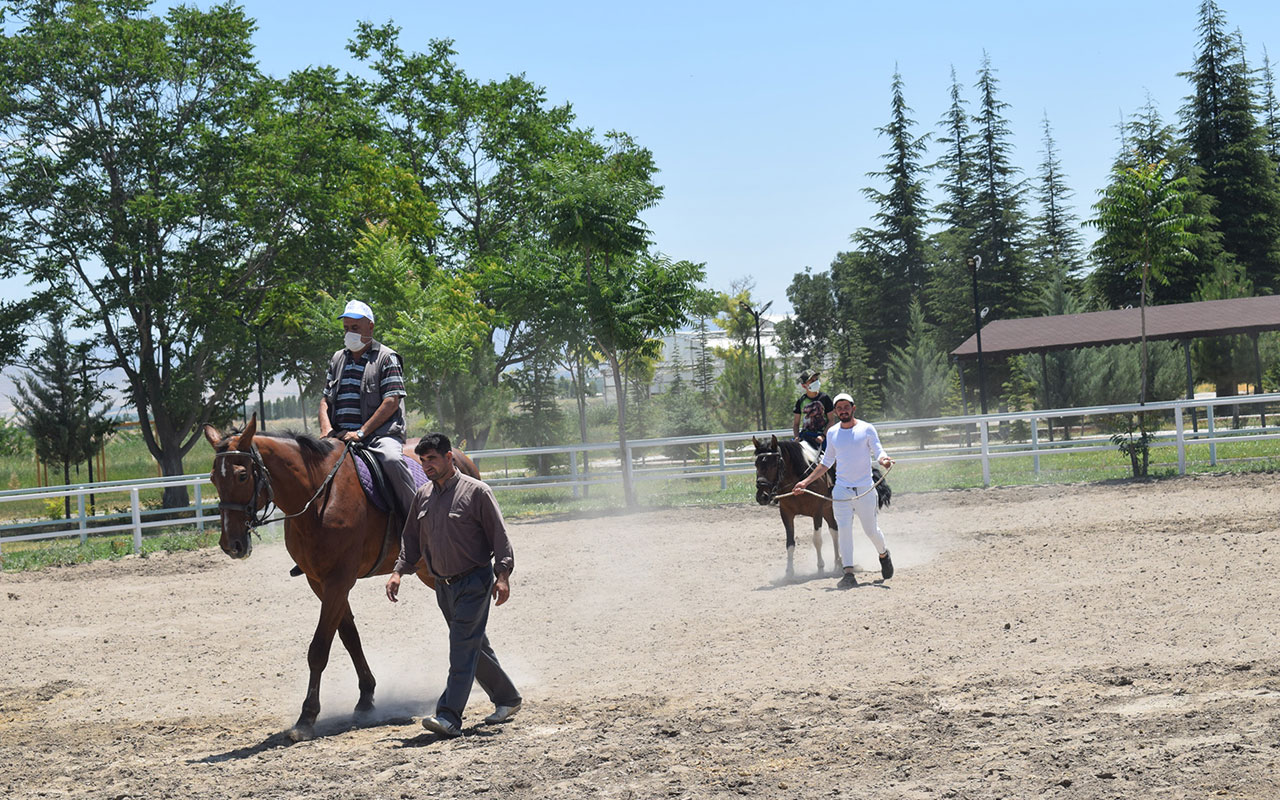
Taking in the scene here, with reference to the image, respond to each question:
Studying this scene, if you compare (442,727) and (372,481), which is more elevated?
(372,481)

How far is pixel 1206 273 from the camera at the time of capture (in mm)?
55969

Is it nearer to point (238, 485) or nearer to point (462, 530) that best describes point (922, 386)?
point (462, 530)

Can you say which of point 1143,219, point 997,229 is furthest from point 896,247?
point 1143,219

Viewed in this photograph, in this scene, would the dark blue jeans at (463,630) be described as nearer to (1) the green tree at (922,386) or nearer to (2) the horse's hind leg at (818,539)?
(2) the horse's hind leg at (818,539)

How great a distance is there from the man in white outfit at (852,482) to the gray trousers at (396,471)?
4.91 m

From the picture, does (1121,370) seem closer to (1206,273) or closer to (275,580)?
(1206,273)

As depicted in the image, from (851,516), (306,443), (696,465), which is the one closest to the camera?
(306,443)

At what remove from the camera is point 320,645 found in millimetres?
7332

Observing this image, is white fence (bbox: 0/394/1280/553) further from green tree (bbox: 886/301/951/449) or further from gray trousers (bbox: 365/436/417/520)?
green tree (bbox: 886/301/951/449)

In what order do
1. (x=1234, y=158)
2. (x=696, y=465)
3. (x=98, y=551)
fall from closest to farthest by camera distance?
1. (x=98, y=551)
2. (x=696, y=465)
3. (x=1234, y=158)

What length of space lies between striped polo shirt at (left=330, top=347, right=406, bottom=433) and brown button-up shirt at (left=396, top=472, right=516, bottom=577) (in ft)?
3.93

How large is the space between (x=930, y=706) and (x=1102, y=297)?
57.5 m

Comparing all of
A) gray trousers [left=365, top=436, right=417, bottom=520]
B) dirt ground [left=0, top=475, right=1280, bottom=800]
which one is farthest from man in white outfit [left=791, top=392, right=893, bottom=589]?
gray trousers [left=365, top=436, right=417, bottom=520]

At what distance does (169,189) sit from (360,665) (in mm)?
29234
